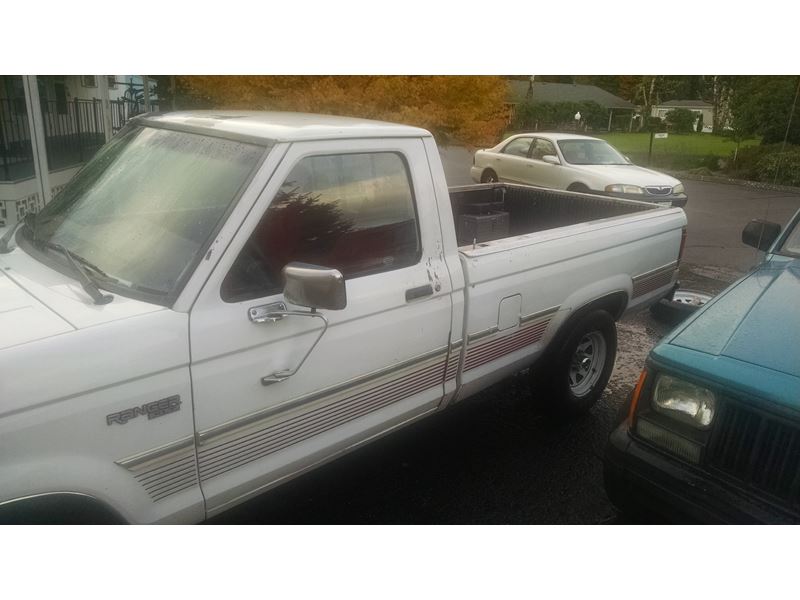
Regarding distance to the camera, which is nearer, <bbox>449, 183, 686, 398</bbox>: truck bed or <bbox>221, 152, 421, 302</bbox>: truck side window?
<bbox>221, 152, 421, 302</bbox>: truck side window

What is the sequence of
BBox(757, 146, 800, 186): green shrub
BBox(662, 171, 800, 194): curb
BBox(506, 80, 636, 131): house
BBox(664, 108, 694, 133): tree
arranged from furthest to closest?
BBox(506, 80, 636, 131): house < BBox(664, 108, 694, 133): tree < BBox(662, 171, 800, 194): curb < BBox(757, 146, 800, 186): green shrub

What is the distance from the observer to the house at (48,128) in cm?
679

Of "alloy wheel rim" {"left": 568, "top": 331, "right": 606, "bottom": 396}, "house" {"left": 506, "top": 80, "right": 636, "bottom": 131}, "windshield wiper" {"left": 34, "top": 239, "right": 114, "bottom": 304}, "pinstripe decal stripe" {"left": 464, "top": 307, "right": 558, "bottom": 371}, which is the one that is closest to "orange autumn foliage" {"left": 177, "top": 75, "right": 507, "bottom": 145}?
"alloy wheel rim" {"left": 568, "top": 331, "right": 606, "bottom": 396}

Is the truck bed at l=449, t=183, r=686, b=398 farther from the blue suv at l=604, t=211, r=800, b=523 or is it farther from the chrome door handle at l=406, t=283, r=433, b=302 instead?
the blue suv at l=604, t=211, r=800, b=523

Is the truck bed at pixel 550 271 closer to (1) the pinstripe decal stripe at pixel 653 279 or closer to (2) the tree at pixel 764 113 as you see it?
(1) the pinstripe decal stripe at pixel 653 279

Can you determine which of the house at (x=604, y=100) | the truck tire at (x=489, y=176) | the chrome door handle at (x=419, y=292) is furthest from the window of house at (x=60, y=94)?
the house at (x=604, y=100)

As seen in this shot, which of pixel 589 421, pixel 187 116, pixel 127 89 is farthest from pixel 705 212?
pixel 187 116

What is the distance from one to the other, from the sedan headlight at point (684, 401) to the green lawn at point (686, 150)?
1693 centimetres

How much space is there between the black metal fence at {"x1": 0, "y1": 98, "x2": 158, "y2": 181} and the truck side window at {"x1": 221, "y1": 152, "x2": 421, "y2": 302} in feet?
18.7

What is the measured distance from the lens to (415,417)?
311cm

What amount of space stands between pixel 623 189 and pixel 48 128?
882 centimetres

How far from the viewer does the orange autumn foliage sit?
711cm

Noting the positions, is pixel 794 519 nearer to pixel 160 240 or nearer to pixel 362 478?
pixel 362 478

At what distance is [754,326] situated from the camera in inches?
106
